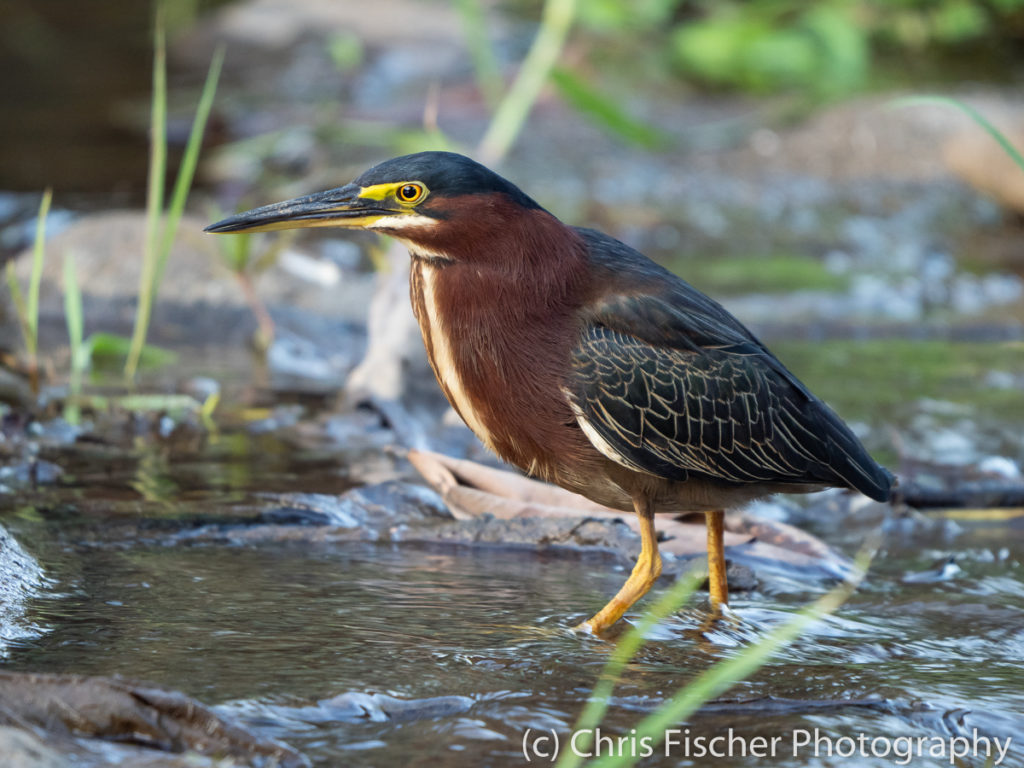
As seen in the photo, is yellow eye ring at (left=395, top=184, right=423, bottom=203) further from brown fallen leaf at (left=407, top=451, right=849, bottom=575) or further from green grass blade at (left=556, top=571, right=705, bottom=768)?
green grass blade at (left=556, top=571, right=705, bottom=768)

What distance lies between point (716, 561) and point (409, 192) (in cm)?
143

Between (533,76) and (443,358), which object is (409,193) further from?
(533,76)

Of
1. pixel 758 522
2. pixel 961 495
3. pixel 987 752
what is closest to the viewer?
pixel 987 752

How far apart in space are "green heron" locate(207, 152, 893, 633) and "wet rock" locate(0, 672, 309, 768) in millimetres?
1195

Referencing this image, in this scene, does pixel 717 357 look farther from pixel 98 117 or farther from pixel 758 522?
pixel 98 117

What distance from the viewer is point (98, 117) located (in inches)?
503

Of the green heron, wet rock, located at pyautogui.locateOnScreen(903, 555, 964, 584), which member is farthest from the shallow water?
the green heron

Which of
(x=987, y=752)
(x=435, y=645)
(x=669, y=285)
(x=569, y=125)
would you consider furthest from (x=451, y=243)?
(x=569, y=125)

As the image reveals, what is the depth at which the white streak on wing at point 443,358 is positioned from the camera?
3.67 m

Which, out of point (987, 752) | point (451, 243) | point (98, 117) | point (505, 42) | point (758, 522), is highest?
point (505, 42)

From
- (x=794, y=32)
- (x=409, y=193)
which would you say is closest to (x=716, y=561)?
(x=409, y=193)

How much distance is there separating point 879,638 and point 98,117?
11100 mm

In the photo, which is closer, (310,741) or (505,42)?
(310,741)

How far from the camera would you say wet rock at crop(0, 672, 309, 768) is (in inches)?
97.4
